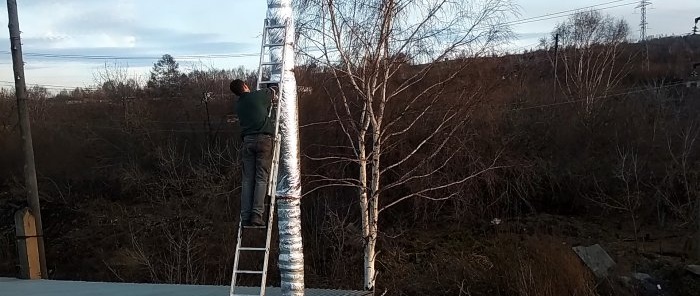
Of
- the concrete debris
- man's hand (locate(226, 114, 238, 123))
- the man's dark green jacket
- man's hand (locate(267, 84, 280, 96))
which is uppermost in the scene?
man's hand (locate(267, 84, 280, 96))

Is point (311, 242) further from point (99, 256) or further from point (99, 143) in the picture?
point (99, 143)

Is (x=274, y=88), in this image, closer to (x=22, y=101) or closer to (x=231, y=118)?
(x=22, y=101)

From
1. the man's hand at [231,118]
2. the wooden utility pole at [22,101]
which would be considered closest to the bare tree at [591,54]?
the man's hand at [231,118]

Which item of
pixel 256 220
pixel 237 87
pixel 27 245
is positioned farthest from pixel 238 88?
pixel 27 245

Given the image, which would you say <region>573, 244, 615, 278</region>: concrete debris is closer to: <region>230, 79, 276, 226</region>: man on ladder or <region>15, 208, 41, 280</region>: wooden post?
<region>15, 208, 41, 280</region>: wooden post

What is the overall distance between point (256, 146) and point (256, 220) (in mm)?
615

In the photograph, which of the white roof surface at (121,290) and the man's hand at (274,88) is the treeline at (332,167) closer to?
the white roof surface at (121,290)

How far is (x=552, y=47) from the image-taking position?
160 ft

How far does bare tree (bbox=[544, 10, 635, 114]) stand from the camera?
41281 mm

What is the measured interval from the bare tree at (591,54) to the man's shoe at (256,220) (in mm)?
35691

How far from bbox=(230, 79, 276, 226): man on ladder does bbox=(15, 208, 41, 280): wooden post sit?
29.7 feet

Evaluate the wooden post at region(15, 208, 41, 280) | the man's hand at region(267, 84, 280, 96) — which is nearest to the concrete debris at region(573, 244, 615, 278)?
the wooden post at region(15, 208, 41, 280)

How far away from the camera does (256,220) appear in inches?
229

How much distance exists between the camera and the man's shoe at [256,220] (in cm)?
578
